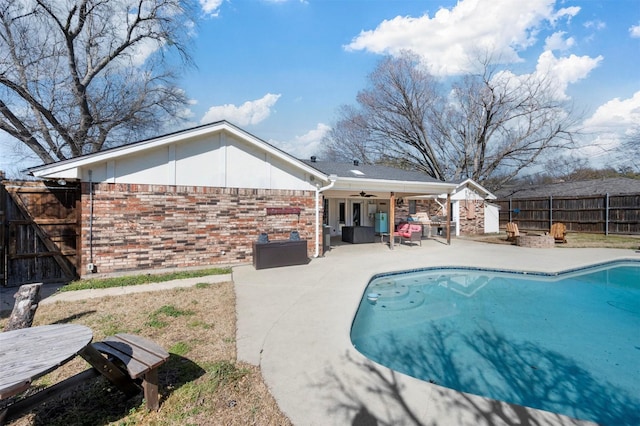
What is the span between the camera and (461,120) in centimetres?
2698

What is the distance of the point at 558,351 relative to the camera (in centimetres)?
446

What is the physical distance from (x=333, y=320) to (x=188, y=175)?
6352mm

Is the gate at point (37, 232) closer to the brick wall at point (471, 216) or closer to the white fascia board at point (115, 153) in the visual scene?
the white fascia board at point (115, 153)

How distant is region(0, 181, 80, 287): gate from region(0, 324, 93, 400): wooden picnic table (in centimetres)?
637

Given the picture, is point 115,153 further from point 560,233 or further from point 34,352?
point 560,233

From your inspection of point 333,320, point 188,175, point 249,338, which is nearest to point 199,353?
point 249,338

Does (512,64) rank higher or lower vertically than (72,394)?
higher

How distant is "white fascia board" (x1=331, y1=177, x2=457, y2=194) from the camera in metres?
11.0

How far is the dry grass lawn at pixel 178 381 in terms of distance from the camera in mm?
2611

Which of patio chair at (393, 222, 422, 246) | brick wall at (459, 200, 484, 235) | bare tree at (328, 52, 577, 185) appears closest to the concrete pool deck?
patio chair at (393, 222, 422, 246)

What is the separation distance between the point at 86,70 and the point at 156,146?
1076 cm

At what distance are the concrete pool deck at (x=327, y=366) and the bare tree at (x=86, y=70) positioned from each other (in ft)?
40.2

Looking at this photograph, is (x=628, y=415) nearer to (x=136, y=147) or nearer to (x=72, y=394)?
(x=72, y=394)

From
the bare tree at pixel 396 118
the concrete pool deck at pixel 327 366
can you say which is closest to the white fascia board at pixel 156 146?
the concrete pool deck at pixel 327 366
